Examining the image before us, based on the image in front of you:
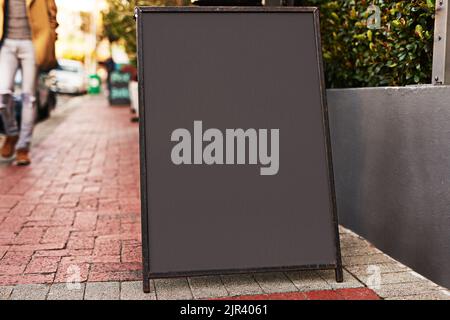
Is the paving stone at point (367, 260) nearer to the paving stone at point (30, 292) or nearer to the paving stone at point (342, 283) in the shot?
the paving stone at point (342, 283)

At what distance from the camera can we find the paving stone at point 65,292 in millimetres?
3385

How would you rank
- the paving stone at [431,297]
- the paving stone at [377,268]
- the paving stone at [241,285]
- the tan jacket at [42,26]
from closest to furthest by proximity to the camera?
the paving stone at [431,297] < the paving stone at [241,285] < the paving stone at [377,268] < the tan jacket at [42,26]

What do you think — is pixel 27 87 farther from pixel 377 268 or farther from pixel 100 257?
pixel 377 268

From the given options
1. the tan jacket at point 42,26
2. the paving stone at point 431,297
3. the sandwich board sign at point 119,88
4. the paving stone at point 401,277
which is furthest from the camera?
the sandwich board sign at point 119,88

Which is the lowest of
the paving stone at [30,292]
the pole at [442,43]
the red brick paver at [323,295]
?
A: the red brick paver at [323,295]

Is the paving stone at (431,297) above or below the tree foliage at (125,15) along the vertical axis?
below

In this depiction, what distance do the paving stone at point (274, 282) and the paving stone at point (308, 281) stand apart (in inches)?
1.3

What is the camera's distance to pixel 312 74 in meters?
3.59

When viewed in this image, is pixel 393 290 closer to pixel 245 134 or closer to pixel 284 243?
pixel 284 243

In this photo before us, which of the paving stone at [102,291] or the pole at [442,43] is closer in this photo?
the paving stone at [102,291]

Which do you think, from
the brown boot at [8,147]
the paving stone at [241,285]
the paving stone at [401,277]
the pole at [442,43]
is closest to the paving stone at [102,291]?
the paving stone at [241,285]

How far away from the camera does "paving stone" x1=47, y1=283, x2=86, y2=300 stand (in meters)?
3.38
